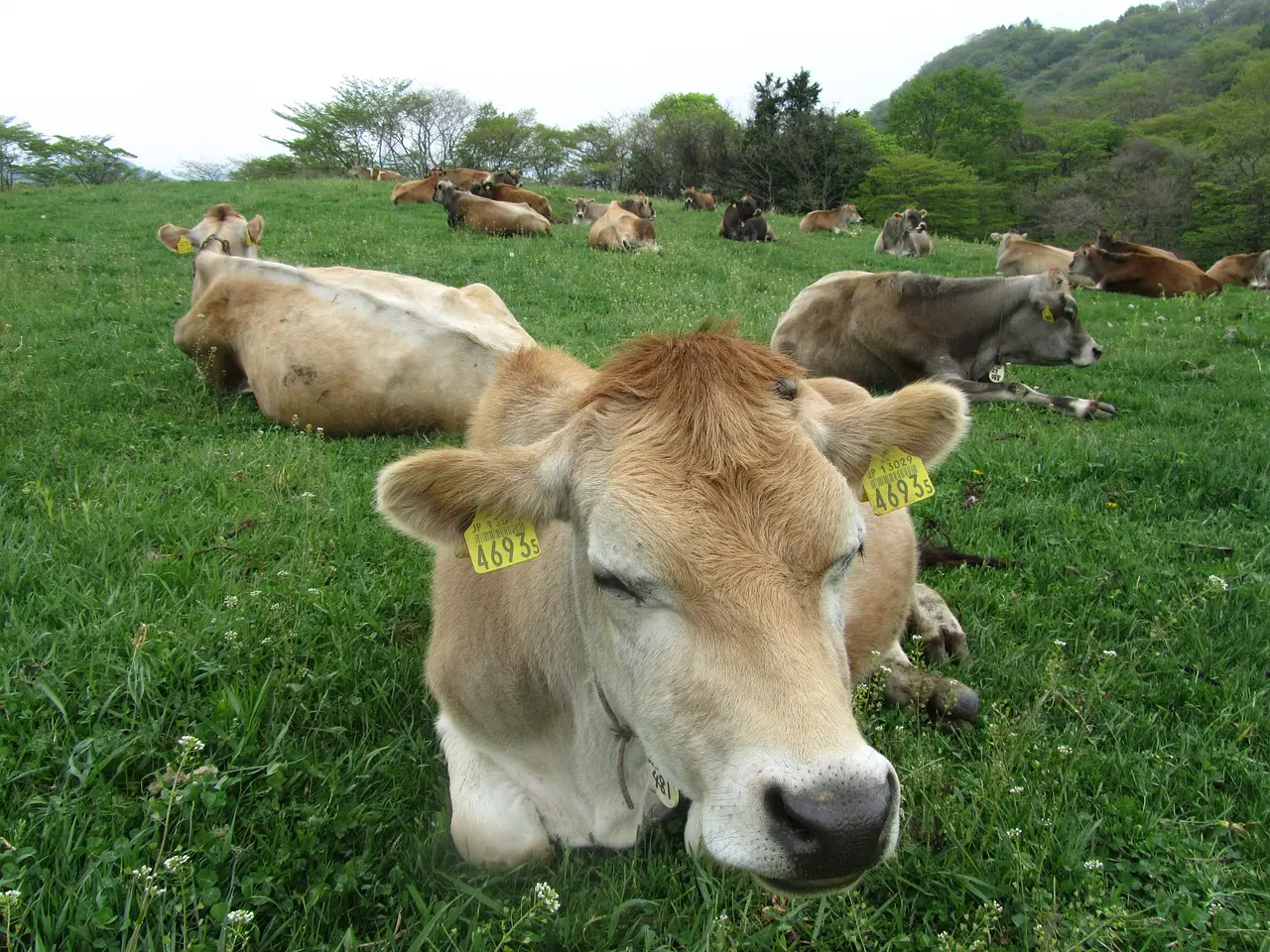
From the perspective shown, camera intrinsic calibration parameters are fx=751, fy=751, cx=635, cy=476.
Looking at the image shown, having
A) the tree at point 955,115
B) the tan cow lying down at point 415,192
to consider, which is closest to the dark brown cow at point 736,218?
the tan cow lying down at point 415,192

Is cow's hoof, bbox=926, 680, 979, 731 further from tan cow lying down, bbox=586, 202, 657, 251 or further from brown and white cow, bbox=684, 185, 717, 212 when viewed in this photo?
brown and white cow, bbox=684, 185, 717, 212

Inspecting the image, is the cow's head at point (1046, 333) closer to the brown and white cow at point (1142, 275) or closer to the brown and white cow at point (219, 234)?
the brown and white cow at point (1142, 275)

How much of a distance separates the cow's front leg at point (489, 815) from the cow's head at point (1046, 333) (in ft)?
29.4

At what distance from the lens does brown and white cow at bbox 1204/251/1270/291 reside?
19.5 m

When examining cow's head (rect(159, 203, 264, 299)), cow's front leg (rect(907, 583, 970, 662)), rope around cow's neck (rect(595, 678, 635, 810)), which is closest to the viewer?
rope around cow's neck (rect(595, 678, 635, 810))

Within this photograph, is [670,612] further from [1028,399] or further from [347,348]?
[1028,399]

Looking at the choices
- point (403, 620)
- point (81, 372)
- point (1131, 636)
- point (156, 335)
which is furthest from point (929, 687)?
point (156, 335)

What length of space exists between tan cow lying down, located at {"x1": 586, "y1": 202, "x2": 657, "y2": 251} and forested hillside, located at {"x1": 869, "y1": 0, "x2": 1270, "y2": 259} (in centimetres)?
3636

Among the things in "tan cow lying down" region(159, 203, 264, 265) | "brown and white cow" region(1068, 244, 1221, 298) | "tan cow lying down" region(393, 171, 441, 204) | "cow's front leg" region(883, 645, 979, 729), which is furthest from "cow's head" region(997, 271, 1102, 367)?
"tan cow lying down" region(393, 171, 441, 204)

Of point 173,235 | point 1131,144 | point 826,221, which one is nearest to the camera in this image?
point 173,235

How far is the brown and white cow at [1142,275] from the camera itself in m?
16.3

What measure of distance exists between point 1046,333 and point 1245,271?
16003mm

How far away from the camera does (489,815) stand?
251 cm

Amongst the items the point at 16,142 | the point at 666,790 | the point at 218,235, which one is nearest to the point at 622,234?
the point at 218,235
